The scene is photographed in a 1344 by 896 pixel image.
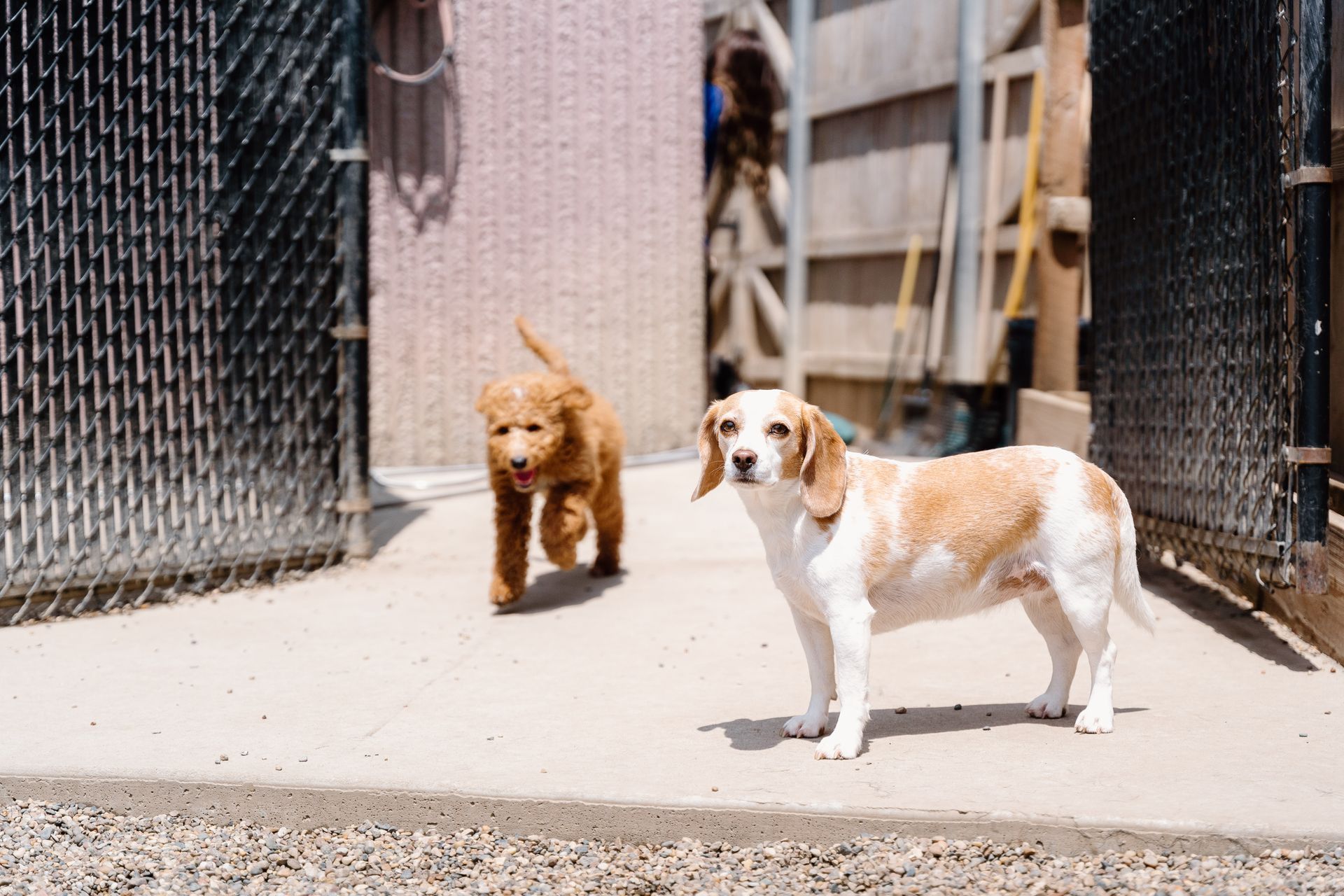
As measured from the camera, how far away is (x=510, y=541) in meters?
6.00

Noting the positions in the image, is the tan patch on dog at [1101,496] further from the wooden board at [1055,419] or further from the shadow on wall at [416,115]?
the shadow on wall at [416,115]

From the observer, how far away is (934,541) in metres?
3.85

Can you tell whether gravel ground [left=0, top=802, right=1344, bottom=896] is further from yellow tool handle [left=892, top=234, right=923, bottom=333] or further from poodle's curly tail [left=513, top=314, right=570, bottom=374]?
yellow tool handle [left=892, top=234, right=923, bottom=333]

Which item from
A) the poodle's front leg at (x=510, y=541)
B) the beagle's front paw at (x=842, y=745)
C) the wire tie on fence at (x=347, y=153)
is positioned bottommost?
the beagle's front paw at (x=842, y=745)

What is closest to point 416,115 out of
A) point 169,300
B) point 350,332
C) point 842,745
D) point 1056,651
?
point 350,332

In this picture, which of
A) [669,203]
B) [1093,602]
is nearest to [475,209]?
[669,203]

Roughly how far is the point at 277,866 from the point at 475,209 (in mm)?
6303

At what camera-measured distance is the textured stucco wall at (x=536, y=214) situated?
898 cm

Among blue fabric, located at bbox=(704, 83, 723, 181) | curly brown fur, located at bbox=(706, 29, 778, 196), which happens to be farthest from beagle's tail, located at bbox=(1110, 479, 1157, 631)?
curly brown fur, located at bbox=(706, 29, 778, 196)

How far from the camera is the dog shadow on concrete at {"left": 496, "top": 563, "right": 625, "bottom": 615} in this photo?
6105 mm

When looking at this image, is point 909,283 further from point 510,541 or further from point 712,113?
point 510,541

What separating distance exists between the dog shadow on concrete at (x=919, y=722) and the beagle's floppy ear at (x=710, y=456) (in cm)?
71

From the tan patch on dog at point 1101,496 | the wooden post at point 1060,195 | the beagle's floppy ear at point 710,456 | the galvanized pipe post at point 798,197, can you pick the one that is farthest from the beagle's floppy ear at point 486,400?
the galvanized pipe post at point 798,197

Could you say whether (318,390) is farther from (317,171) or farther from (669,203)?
(669,203)
